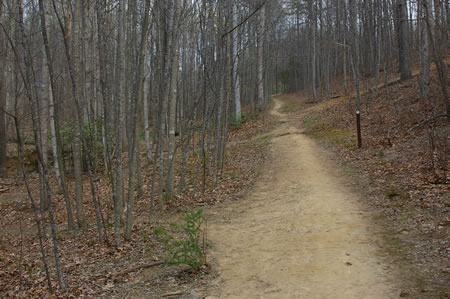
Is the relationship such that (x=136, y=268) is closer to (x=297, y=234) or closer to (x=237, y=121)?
(x=297, y=234)

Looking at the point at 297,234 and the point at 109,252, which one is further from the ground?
the point at 297,234

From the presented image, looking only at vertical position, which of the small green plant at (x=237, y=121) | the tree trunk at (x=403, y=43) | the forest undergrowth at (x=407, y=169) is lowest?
the forest undergrowth at (x=407, y=169)

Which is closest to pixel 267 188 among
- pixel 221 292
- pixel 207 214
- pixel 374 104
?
pixel 207 214

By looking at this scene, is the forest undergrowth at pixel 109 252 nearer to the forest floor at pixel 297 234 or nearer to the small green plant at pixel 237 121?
the forest floor at pixel 297 234

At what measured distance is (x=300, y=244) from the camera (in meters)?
5.63

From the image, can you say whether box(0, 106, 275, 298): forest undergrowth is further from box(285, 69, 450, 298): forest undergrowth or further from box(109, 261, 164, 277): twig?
box(285, 69, 450, 298): forest undergrowth

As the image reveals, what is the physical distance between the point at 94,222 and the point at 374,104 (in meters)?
14.1

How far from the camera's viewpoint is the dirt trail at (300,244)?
13.9ft

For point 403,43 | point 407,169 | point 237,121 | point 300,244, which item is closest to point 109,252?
point 300,244

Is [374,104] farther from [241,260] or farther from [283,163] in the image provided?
[241,260]

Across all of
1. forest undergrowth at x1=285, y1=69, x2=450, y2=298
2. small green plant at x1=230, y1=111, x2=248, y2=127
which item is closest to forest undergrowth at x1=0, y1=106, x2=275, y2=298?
forest undergrowth at x1=285, y1=69, x2=450, y2=298

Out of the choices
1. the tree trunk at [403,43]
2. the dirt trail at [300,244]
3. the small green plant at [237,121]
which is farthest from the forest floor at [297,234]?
the small green plant at [237,121]

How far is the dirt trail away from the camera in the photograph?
423 centimetres

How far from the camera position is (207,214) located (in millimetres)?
8258
